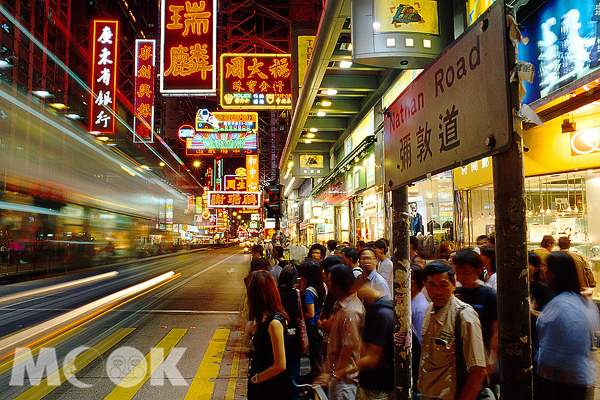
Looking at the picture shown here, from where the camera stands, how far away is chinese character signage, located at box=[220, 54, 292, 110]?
16516 mm

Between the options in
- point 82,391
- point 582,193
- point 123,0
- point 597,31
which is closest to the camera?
point 597,31

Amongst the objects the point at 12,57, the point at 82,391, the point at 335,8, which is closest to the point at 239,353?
the point at 82,391

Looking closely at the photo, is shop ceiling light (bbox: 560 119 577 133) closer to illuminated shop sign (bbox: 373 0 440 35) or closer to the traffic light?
illuminated shop sign (bbox: 373 0 440 35)

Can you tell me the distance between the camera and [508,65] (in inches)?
59.4

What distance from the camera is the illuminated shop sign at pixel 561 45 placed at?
15.9 ft

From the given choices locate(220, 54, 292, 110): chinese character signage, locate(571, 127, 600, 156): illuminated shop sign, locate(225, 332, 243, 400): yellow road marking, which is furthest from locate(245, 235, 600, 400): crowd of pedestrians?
locate(220, 54, 292, 110): chinese character signage

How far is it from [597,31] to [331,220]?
18.2m

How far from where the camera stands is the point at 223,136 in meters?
24.0

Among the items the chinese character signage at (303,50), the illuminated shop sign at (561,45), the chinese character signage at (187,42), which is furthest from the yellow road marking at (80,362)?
the chinese character signage at (303,50)

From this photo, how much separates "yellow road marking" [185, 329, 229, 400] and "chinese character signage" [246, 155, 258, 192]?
77.7ft

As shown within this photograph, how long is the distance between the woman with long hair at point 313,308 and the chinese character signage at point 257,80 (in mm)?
11635

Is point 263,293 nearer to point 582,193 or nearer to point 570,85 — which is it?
point 570,85

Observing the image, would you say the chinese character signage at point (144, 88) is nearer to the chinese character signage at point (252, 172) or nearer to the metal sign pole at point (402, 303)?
the chinese character signage at point (252, 172)

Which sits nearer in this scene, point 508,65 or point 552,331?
point 508,65
